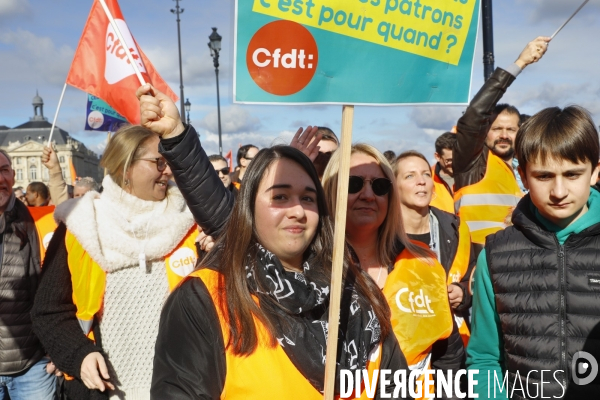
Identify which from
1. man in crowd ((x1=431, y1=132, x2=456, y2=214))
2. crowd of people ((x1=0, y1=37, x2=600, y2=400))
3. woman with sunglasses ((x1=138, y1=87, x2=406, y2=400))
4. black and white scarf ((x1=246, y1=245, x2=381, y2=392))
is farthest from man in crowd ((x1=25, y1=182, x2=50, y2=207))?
black and white scarf ((x1=246, y1=245, x2=381, y2=392))

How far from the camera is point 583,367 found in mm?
2328

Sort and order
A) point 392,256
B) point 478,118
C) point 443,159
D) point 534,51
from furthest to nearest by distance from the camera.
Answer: point 443,159 < point 478,118 < point 534,51 < point 392,256

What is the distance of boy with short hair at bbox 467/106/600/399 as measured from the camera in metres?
2.37

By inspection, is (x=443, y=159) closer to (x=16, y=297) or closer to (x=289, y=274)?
(x=16, y=297)

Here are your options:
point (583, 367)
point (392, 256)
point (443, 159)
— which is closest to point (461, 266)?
point (392, 256)

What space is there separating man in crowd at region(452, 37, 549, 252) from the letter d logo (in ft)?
4.65

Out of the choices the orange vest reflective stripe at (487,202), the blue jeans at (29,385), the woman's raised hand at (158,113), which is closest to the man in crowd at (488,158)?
Answer: the orange vest reflective stripe at (487,202)

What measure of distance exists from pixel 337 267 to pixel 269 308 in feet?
0.84

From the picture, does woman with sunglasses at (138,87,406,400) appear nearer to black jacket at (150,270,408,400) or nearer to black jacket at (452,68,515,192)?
black jacket at (150,270,408,400)

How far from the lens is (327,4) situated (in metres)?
2.26

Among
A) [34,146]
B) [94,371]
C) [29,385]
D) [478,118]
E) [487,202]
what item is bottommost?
[29,385]

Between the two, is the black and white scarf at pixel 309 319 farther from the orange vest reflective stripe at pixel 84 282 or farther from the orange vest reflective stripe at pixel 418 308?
the orange vest reflective stripe at pixel 84 282

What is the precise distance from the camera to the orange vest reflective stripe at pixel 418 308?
2727mm

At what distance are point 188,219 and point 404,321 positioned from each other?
4.23 feet
